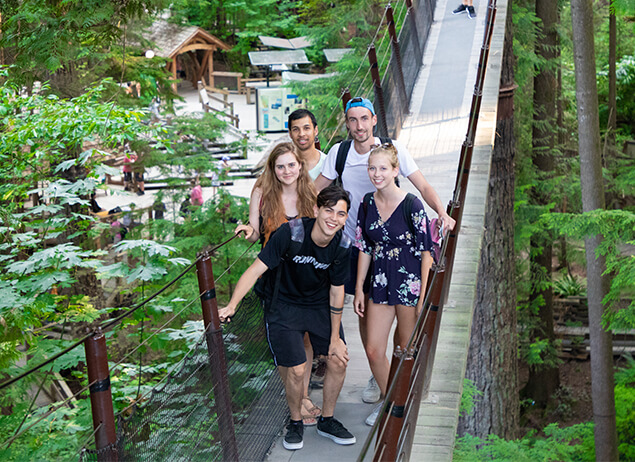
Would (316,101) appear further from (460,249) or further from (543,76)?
(543,76)

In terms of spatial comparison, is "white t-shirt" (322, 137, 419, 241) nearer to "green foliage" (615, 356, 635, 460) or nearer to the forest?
the forest

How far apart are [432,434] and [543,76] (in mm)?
12575

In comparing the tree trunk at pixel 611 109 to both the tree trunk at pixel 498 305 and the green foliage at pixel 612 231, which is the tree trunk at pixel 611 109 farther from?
the green foliage at pixel 612 231

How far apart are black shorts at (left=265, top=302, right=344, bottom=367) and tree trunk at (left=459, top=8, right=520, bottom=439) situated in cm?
488

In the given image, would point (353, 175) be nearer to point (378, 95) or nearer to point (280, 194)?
point (280, 194)

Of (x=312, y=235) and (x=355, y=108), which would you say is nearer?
(x=312, y=235)

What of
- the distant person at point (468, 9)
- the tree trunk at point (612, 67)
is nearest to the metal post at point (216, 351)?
the distant person at point (468, 9)

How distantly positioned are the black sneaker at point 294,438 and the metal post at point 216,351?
372mm

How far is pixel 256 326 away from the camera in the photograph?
3666mm

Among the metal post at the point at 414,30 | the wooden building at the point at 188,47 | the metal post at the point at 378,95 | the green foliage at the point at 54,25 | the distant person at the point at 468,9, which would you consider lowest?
the metal post at the point at 378,95

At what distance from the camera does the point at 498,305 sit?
28.5 feet

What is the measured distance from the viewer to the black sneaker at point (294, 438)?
358 centimetres

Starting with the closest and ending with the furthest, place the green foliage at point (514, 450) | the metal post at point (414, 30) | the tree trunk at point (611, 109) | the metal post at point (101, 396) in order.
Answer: the metal post at point (101, 396), the green foliage at point (514, 450), the metal post at point (414, 30), the tree trunk at point (611, 109)

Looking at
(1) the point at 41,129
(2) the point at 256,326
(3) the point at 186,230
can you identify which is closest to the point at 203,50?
(3) the point at 186,230
